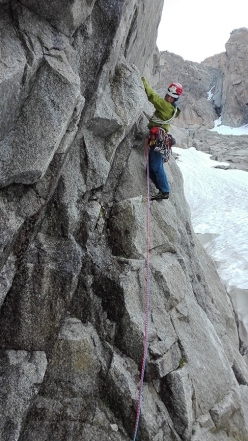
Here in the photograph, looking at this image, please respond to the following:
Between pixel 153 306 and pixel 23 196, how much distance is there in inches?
141

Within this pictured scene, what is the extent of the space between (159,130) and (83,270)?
477 cm

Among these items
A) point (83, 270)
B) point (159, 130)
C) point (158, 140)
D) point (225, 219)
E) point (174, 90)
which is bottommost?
point (225, 219)

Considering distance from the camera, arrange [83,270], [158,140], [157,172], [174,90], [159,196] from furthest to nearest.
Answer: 1. [174,90]
2. [157,172]
3. [158,140]
4. [159,196]
5. [83,270]

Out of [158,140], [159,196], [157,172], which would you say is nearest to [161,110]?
[158,140]

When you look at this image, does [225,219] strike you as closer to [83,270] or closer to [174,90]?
[174,90]

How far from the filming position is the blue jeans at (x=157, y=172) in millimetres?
10104

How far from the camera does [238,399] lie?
8.29 m

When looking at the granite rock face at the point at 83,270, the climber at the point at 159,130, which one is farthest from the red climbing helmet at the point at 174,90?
the granite rock face at the point at 83,270

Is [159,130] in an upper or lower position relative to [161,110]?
Result: lower

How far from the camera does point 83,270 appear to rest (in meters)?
7.51

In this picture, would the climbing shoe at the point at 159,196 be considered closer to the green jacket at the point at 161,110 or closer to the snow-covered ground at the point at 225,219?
the green jacket at the point at 161,110

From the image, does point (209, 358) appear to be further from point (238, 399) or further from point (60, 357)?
point (60, 357)

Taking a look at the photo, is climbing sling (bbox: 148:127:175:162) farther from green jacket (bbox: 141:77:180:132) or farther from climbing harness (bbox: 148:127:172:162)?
green jacket (bbox: 141:77:180:132)

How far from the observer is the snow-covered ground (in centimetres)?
1617
